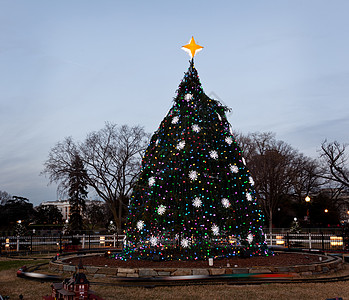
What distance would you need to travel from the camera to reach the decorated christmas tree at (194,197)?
38.3 feet

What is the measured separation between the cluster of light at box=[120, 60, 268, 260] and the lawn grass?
9.80ft

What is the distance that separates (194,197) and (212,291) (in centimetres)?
385

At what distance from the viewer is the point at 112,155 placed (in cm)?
3133

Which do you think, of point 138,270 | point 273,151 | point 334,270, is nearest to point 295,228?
point 273,151

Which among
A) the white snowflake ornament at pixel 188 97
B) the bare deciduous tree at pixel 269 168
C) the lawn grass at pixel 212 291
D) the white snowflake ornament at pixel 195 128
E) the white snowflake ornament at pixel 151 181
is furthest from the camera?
the bare deciduous tree at pixel 269 168

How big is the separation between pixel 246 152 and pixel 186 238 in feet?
101

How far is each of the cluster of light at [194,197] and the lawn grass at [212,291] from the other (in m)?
2.99

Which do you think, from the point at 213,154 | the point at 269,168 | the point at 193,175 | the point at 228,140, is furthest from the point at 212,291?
the point at 269,168

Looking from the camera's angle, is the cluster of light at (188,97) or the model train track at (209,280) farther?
the cluster of light at (188,97)

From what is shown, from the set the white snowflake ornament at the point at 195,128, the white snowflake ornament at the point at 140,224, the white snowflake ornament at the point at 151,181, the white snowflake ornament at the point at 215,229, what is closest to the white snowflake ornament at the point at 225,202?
the white snowflake ornament at the point at 215,229

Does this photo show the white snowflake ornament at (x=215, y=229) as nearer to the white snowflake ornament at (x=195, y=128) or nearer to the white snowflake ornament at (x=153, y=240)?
the white snowflake ornament at (x=153, y=240)

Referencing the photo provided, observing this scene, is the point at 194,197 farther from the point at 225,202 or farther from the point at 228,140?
the point at 228,140

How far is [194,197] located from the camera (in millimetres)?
11734

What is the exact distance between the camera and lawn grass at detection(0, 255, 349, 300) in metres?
7.73
